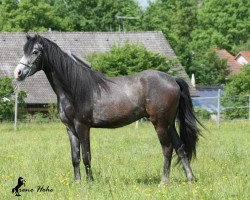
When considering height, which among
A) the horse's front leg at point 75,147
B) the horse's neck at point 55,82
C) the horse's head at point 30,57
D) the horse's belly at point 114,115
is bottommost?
the horse's front leg at point 75,147

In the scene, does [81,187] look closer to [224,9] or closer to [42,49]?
[42,49]

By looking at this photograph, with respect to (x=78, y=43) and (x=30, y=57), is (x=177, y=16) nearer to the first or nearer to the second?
(x=78, y=43)

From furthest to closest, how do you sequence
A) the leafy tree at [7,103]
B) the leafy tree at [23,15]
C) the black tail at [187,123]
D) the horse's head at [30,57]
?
the leafy tree at [23,15]
the leafy tree at [7,103]
the black tail at [187,123]
the horse's head at [30,57]

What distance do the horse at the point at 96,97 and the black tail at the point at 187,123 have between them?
0.76 feet

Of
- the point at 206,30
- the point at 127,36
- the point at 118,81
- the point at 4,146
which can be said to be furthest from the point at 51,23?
the point at 118,81

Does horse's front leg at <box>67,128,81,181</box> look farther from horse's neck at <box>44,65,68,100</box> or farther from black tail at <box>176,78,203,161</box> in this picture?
black tail at <box>176,78,203,161</box>

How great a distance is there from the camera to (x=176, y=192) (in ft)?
25.0

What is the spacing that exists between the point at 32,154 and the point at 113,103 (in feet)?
15.4

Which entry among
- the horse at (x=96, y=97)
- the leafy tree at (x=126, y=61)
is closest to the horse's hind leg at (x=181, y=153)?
the horse at (x=96, y=97)

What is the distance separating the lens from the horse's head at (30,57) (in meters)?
8.99

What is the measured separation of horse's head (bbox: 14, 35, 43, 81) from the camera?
8992 mm

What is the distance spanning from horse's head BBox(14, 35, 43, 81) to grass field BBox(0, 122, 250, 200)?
5.16 feet

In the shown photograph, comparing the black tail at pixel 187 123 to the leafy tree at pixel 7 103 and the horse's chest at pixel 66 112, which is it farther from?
the leafy tree at pixel 7 103

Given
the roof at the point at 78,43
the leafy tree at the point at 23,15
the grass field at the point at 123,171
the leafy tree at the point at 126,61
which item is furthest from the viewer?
the leafy tree at the point at 23,15
